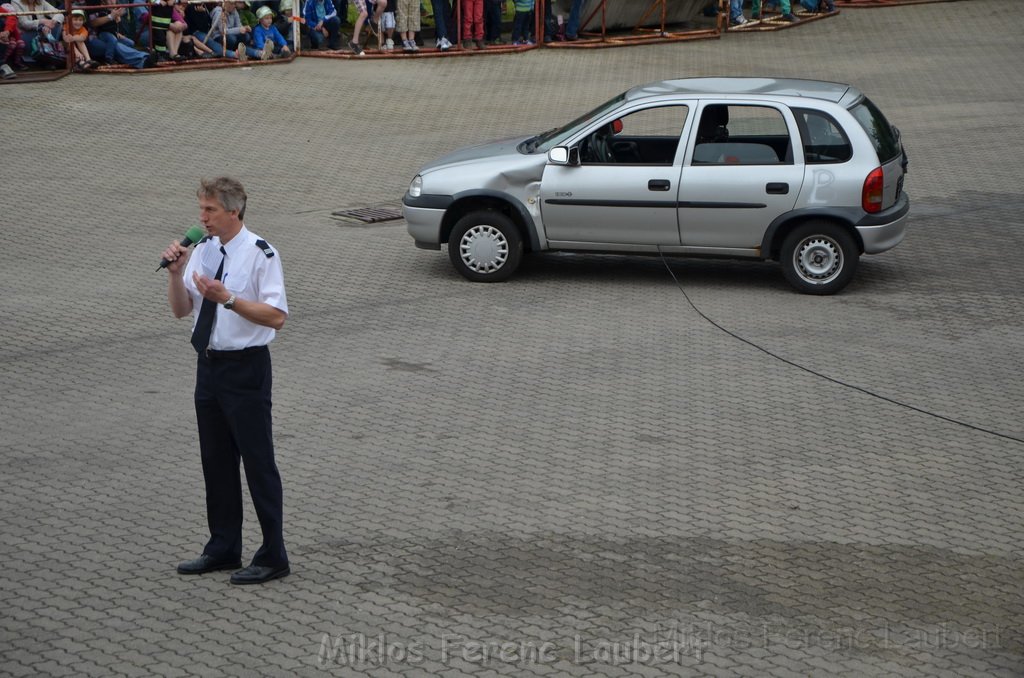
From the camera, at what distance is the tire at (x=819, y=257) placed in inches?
437

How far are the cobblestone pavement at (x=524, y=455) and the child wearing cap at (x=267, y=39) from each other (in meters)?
5.77

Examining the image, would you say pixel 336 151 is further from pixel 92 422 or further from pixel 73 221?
pixel 92 422

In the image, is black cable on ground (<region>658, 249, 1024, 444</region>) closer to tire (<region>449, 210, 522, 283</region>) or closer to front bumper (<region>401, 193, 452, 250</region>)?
tire (<region>449, 210, 522, 283</region>)

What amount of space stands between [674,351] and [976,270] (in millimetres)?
3962

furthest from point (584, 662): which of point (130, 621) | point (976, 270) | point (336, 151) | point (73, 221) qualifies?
point (336, 151)

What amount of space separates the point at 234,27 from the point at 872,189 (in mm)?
12892

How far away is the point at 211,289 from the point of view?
540cm

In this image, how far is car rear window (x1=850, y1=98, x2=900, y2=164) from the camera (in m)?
11.0

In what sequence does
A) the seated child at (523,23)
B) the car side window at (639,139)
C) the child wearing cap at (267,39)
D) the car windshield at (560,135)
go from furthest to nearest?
the seated child at (523,23), the child wearing cap at (267,39), the car windshield at (560,135), the car side window at (639,139)

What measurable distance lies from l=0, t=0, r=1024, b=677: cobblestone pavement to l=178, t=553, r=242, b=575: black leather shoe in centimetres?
5

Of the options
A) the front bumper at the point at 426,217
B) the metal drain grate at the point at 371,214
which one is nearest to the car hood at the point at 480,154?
the front bumper at the point at 426,217

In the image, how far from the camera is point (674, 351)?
976 centimetres

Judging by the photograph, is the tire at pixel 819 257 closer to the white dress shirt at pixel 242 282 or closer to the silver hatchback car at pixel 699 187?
the silver hatchback car at pixel 699 187

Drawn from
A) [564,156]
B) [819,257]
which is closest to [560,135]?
[564,156]
